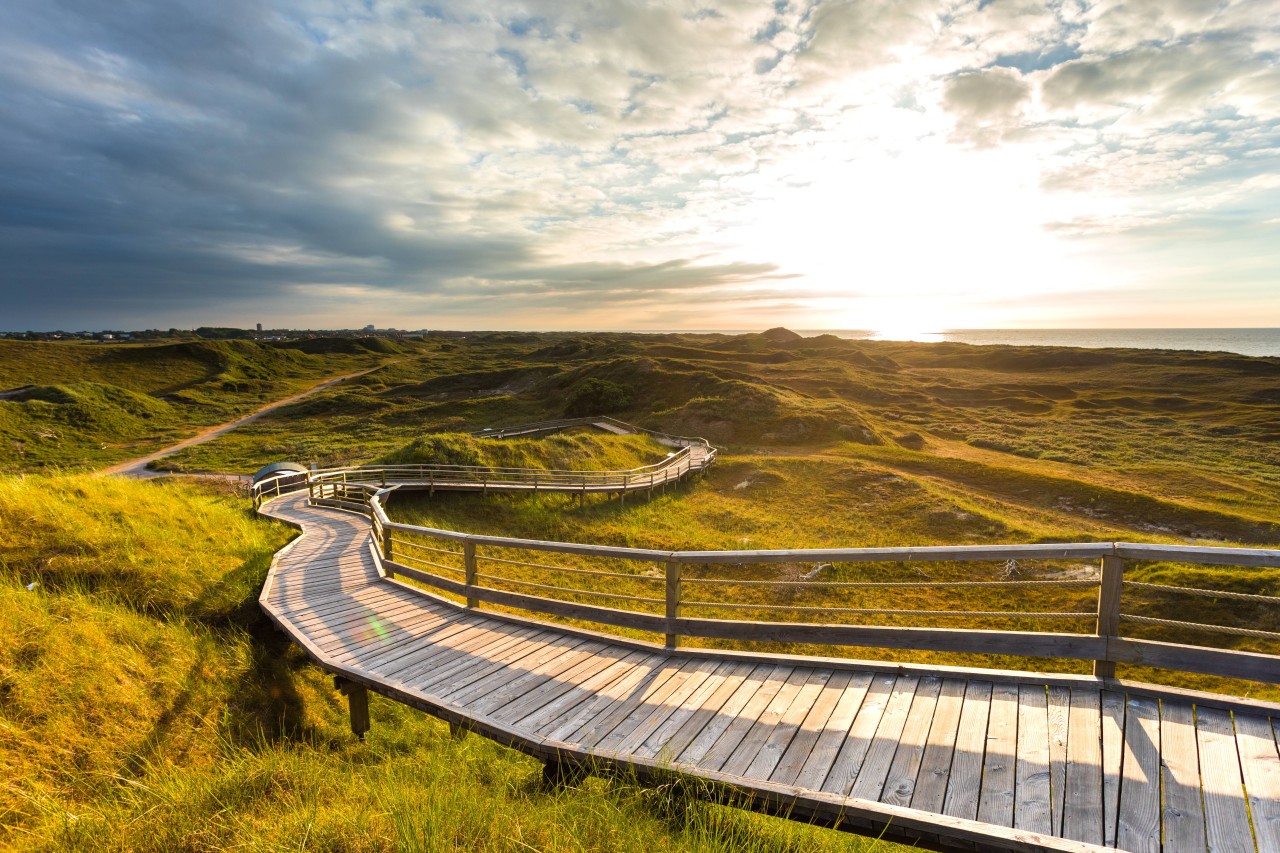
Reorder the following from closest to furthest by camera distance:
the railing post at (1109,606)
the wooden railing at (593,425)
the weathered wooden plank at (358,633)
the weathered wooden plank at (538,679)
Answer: the railing post at (1109,606) < the weathered wooden plank at (538,679) < the weathered wooden plank at (358,633) < the wooden railing at (593,425)

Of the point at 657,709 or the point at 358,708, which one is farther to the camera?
the point at 358,708

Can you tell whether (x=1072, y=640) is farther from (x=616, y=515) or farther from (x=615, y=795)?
(x=616, y=515)

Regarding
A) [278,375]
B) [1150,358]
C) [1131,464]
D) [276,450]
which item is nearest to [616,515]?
[276,450]

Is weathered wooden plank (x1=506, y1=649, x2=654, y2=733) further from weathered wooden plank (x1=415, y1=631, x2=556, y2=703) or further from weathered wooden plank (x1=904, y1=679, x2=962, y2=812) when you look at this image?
weathered wooden plank (x1=904, y1=679, x2=962, y2=812)

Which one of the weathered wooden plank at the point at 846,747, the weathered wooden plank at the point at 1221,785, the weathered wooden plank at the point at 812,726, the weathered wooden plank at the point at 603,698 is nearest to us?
the weathered wooden plank at the point at 1221,785


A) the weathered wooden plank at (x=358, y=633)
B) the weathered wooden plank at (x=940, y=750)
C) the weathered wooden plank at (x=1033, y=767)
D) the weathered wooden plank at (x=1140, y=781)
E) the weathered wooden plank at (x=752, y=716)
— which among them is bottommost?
the weathered wooden plank at (x=358, y=633)

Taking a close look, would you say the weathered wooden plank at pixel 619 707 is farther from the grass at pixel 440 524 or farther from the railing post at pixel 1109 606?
the railing post at pixel 1109 606

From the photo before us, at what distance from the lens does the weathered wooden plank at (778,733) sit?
3834mm

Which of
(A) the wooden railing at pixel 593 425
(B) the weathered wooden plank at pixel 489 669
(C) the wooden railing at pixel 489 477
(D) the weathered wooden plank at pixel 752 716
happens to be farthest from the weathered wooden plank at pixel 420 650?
(A) the wooden railing at pixel 593 425

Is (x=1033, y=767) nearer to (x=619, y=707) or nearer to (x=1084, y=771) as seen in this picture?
(x=1084, y=771)

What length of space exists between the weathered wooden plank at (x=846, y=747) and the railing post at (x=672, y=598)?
203cm

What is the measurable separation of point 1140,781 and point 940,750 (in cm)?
109

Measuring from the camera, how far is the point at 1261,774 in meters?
3.24

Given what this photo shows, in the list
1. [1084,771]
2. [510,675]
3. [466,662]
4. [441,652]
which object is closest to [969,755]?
[1084,771]
